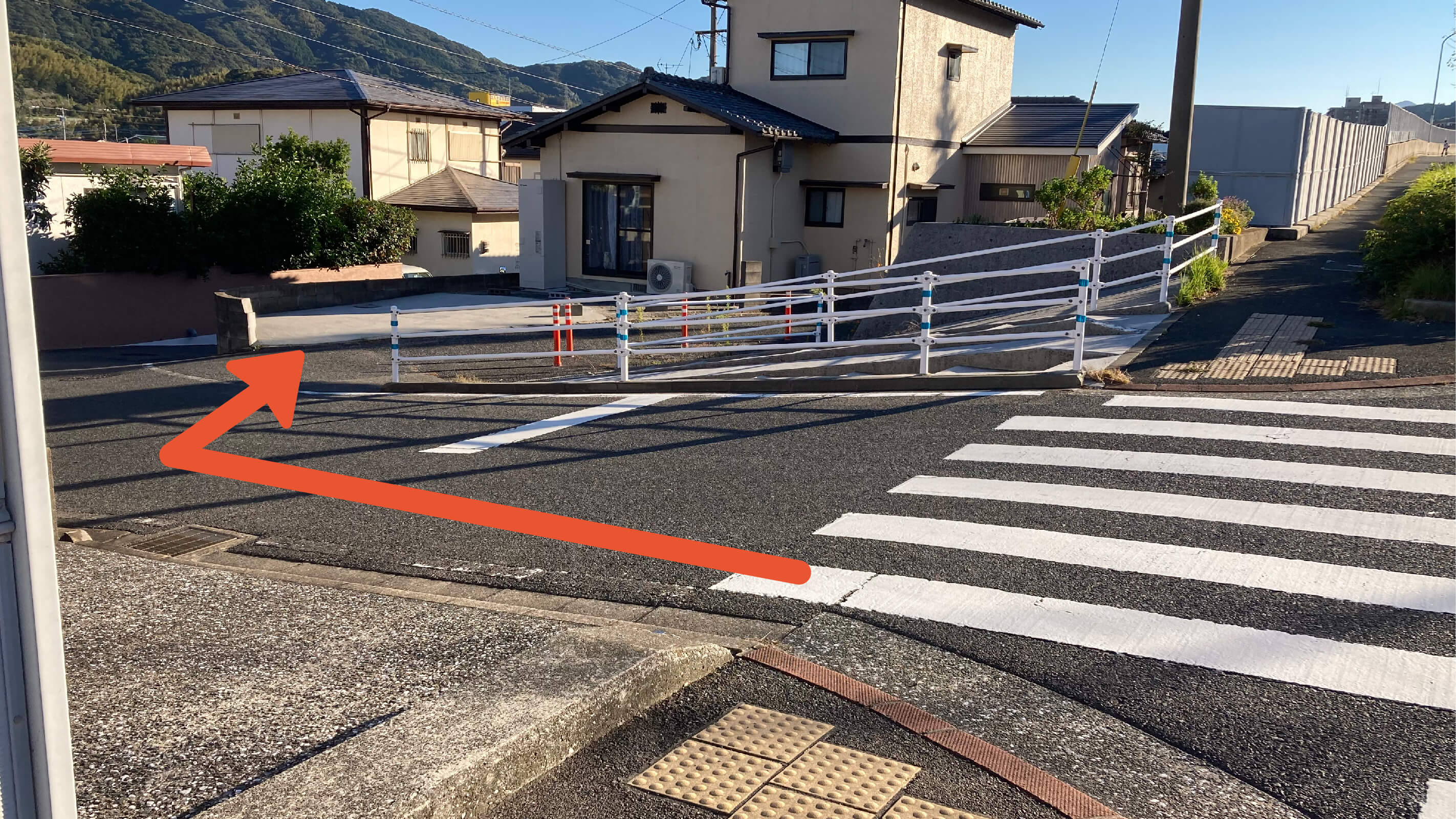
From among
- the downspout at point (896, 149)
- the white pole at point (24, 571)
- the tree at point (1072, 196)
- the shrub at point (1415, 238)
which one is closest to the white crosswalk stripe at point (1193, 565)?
the white pole at point (24, 571)

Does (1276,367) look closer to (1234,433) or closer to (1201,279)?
(1234,433)

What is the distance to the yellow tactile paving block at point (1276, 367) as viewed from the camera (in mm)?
10359

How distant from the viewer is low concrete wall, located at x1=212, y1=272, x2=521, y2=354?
18.4 meters

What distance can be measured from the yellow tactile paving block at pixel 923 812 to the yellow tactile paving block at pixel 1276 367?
8078 millimetres

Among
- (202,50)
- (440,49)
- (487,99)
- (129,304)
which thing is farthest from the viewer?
(440,49)

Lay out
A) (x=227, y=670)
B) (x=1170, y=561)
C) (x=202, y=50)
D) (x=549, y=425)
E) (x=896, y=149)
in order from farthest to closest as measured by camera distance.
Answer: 1. (x=202, y=50)
2. (x=896, y=149)
3. (x=549, y=425)
4. (x=1170, y=561)
5. (x=227, y=670)

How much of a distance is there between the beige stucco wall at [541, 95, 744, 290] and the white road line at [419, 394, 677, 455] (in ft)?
43.0

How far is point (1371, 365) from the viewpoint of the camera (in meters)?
10.5

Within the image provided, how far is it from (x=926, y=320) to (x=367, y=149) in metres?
A: 30.4

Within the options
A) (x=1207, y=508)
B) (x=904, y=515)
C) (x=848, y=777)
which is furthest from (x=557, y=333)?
(x=848, y=777)

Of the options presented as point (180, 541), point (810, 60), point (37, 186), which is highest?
point (810, 60)

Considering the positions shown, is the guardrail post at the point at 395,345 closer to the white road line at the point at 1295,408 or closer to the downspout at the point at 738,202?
the white road line at the point at 1295,408

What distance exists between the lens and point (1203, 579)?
5797 millimetres

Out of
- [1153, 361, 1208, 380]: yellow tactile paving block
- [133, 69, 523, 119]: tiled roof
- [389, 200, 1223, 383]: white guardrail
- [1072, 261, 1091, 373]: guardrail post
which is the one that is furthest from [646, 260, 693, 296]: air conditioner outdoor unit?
[133, 69, 523, 119]: tiled roof
